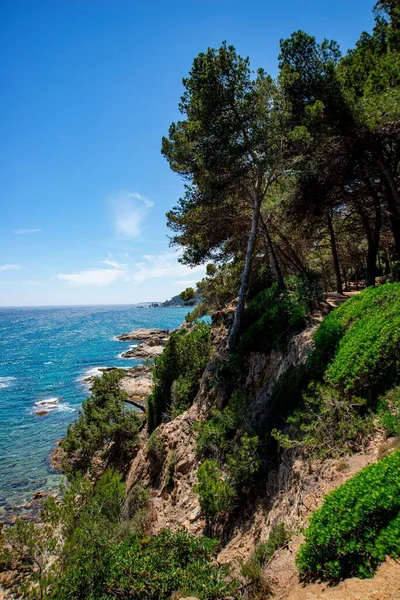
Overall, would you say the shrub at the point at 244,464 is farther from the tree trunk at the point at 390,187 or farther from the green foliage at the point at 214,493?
the tree trunk at the point at 390,187

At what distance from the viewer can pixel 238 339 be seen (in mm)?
17047

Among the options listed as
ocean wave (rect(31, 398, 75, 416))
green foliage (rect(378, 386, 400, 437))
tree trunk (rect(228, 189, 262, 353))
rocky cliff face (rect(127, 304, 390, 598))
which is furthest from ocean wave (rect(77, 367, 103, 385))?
green foliage (rect(378, 386, 400, 437))

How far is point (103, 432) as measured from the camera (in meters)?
20.0

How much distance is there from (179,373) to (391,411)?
1625cm

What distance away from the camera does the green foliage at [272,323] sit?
13.8 m

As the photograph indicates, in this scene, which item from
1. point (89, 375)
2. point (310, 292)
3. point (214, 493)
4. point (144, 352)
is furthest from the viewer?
point (144, 352)

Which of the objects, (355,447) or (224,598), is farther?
(355,447)

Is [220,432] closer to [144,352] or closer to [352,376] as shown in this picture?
[352,376]

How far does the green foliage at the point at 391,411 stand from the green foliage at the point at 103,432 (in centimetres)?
A: 1717

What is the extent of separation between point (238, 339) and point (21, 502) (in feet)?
55.2

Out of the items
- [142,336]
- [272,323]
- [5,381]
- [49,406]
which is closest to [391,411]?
[272,323]

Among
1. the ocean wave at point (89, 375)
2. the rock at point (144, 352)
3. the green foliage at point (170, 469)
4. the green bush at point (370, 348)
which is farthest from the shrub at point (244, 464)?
the rock at point (144, 352)

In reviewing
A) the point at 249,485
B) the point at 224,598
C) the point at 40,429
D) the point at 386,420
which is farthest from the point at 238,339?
the point at 40,429

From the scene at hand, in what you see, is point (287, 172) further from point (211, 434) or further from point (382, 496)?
point (382, 496)
